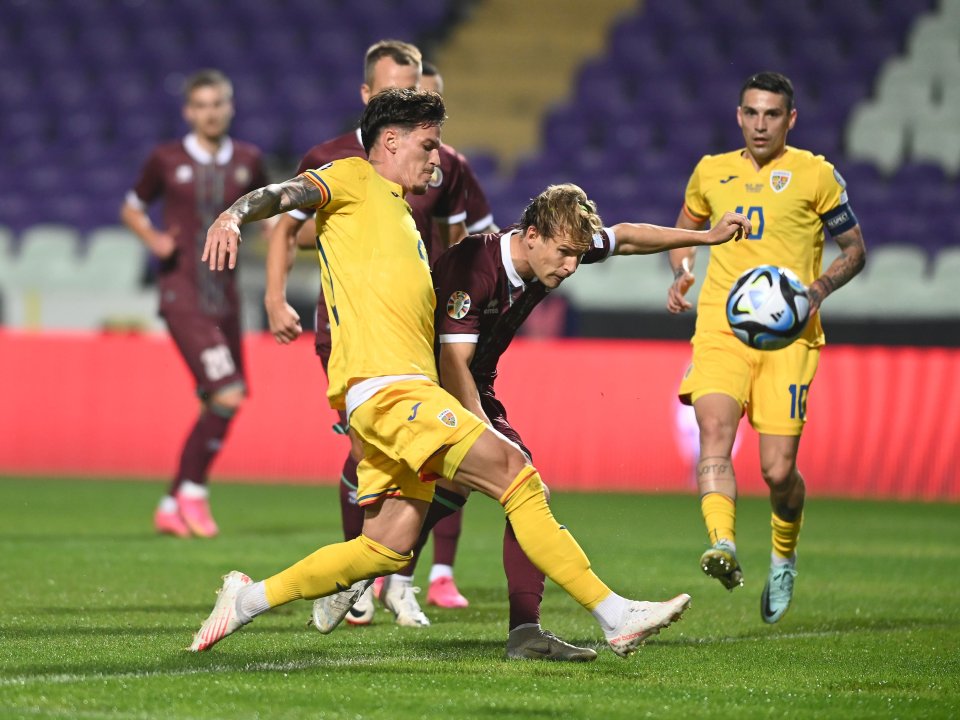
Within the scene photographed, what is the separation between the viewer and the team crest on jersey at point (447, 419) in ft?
15.4

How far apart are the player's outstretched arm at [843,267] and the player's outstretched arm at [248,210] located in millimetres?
2351

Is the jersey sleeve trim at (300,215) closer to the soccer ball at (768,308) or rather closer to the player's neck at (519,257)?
the player's neck at (519,257)

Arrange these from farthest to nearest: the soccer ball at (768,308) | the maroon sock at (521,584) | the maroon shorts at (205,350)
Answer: the maroon shorts at (205,350) → the soccer ball at (768,308) → the maroon sock at (521,584)

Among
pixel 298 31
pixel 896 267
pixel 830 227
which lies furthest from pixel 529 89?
pixel 830 227

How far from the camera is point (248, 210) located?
4.58 metres

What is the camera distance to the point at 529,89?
19.7 meters

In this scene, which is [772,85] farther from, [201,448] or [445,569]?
[201,448]

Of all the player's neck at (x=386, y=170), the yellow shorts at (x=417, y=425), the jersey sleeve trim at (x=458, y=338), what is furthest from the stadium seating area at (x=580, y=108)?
the yellow shorts at (x=417, y=425)

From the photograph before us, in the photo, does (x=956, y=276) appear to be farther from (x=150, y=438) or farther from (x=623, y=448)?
(x=150, y=438)

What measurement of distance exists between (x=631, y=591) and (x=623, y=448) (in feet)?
17.8

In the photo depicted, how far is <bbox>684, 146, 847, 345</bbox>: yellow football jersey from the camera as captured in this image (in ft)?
21.5

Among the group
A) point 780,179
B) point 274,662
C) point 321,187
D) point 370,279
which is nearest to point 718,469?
point 780,179

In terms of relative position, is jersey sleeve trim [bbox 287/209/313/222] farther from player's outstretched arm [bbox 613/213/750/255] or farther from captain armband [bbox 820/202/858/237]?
captain armband [bbox 820/202/858/237]

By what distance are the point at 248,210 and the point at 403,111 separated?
0.69 metres
